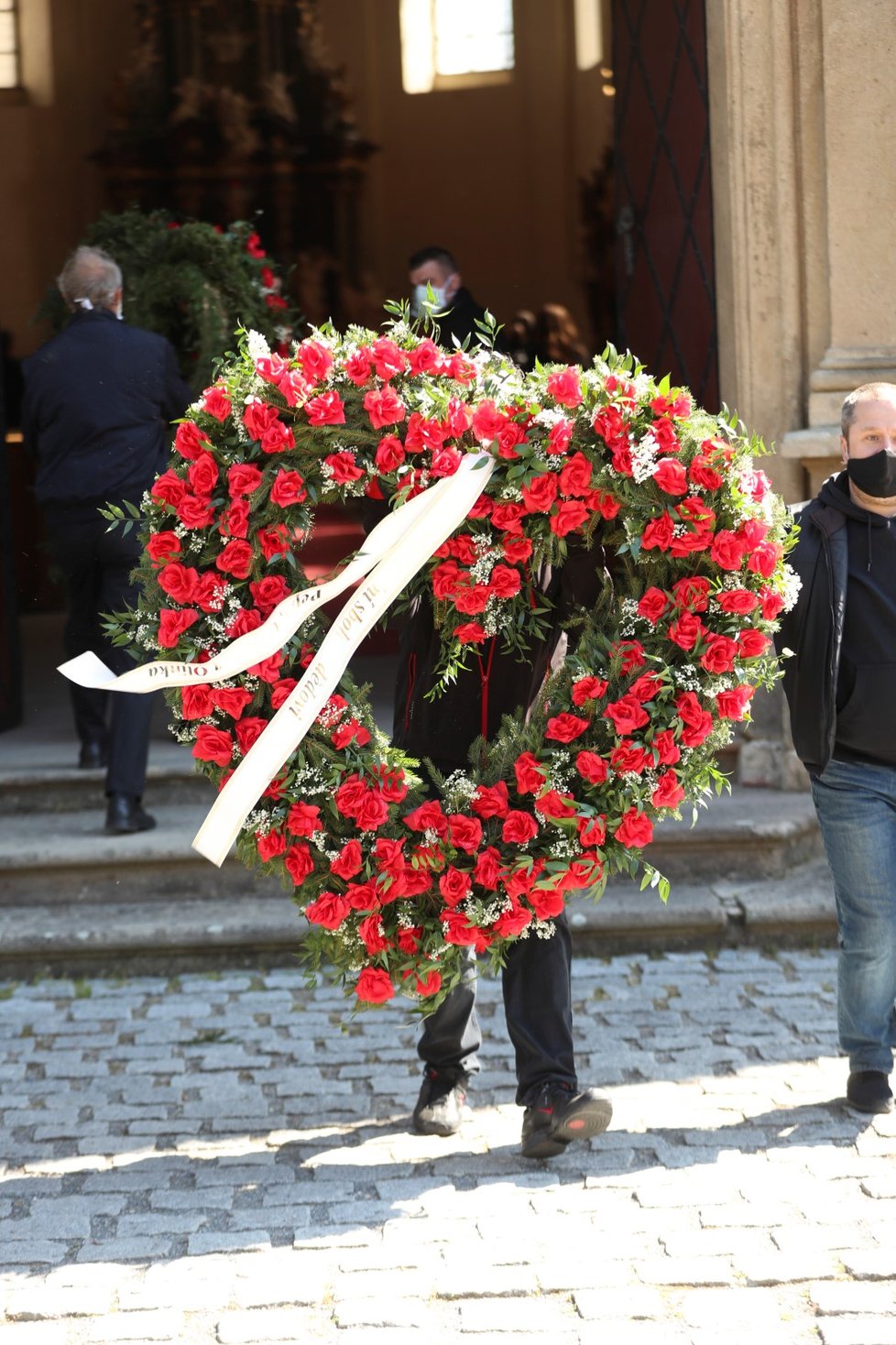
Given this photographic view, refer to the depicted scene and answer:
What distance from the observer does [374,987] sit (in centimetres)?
389

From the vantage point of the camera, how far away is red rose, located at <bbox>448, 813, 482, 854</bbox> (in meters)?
3.94

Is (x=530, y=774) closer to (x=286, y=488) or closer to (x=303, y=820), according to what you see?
(x=303, y=820)

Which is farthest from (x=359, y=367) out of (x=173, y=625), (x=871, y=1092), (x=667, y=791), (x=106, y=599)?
(x=106, y=599)

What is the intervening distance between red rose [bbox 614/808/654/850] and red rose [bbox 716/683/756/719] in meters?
0.31

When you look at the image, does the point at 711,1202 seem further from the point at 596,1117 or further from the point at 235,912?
the point at 235,912

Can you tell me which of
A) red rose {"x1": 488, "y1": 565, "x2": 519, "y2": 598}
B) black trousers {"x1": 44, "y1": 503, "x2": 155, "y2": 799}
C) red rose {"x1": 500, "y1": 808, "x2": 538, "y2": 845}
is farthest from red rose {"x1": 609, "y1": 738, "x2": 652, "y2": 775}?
black trousers {"x1": 44, "y1": 503, "x2": 155, "y2": 799}

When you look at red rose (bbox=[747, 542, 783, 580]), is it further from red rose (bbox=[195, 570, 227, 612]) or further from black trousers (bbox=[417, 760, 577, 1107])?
red rose (bbox=[195, 570, 227, 612])

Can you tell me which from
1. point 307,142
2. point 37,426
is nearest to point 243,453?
point 37,426

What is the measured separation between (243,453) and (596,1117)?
1774 mm

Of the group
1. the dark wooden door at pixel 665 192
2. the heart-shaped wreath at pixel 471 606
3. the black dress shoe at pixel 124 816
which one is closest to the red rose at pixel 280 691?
the heart-shaped wreath at pixel 471 606

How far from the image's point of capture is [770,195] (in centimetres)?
665

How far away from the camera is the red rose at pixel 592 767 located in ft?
12.8

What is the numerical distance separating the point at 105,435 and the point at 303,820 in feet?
9.74

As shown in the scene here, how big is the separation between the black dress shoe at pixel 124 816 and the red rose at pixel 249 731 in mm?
2503
